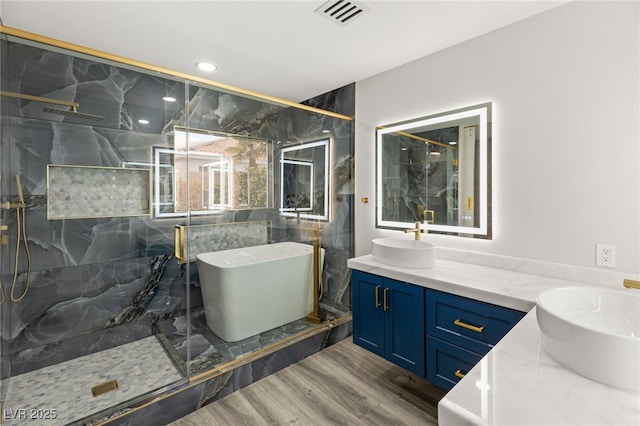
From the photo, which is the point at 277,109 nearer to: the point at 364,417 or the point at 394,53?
the point at 394,53

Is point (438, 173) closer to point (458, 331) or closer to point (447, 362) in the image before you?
point (458, 331)

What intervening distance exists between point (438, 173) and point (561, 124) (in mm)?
803

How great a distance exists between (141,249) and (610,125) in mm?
3597

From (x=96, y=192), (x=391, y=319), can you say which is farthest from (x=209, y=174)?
(x=391, y=319)

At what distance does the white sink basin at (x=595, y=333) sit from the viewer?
77 cm

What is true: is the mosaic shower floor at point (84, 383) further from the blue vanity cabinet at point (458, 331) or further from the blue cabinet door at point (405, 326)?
the blue vanity cabinet at point (458, 331)

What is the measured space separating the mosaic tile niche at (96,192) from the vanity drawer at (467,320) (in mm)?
2628

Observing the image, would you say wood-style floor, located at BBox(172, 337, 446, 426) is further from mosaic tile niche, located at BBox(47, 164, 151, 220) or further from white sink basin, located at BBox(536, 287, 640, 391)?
mosaic tile niche, located at BBox(47, 164, 151, 220)

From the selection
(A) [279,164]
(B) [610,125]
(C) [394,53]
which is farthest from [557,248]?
(A) [279,164]

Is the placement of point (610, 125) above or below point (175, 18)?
below

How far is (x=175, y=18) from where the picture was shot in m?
1.89

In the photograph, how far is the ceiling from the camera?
5.84 ft

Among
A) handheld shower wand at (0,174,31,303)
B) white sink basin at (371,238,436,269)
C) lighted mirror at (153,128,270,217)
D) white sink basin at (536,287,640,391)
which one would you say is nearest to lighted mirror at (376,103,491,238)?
white sink basin at (371,238,436,269)

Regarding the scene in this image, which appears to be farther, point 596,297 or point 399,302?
point 399,302
